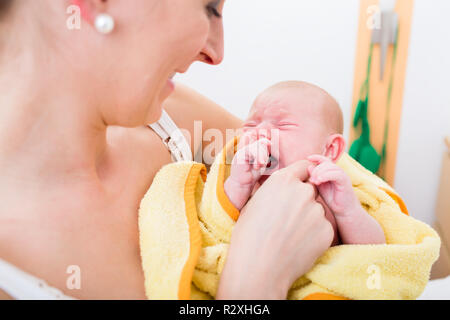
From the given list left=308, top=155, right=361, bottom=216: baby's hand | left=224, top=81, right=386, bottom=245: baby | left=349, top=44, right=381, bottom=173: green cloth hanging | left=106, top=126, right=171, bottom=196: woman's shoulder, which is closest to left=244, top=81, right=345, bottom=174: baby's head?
left=224, top=81, right=386, bottom=245: baby

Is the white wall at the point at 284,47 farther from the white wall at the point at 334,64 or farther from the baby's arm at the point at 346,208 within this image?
the baby's arm at the point at 346,208

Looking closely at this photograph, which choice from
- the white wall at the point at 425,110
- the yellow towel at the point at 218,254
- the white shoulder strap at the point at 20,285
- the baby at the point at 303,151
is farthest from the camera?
the white wall at the point at 425,110

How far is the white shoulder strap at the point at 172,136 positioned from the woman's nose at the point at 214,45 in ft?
0.89

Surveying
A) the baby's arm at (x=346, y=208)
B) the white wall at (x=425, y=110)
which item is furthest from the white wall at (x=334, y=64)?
the baby's arm at (x=346, y=208)

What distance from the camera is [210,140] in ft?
3.74

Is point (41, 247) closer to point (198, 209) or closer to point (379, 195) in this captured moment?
point (198, 209)

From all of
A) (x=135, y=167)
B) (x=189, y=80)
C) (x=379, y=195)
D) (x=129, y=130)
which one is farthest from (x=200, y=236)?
(x=189, y=80)

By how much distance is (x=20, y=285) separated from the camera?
0.53m

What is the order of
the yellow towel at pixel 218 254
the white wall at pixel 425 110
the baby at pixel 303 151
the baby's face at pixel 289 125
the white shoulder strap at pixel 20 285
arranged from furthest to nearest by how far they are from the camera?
the white wall at pixel 425 110 → the baby's face at pixel 289 125 → the baby at pixel 303 151 → the yellow towel at pixel 218 254 → the white shoulder strap at pixel 20 285

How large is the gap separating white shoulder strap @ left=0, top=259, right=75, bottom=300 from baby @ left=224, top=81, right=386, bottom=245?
394 millimetres

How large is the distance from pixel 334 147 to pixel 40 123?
0.61 m

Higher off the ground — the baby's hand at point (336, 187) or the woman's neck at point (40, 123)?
the woman's neck at point (40, 123)

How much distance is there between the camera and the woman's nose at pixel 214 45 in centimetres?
70

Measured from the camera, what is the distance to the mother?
1.93 ft
